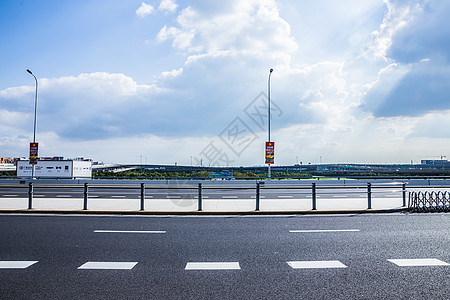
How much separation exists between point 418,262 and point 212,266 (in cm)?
414

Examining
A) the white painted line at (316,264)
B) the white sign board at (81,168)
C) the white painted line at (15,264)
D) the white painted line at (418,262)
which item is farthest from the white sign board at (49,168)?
the white painted line at (418,262)

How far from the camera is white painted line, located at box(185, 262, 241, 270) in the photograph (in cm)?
571

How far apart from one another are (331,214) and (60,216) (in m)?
11.1

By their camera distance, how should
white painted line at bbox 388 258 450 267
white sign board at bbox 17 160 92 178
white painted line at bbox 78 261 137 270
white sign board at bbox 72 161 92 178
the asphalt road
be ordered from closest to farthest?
the asphalt road → white painted line at bbox 78 261 137 270 → white painted line at bbox 388 258 450 267 → white sign board at bbox 17 160 92 178 → white sign board at bbox 72 161 92 178

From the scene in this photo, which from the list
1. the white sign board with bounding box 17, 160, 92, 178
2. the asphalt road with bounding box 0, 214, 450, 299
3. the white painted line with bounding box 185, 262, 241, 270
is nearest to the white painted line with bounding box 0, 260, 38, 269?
the asphalt road with bounding box 0, 214, 450, 299

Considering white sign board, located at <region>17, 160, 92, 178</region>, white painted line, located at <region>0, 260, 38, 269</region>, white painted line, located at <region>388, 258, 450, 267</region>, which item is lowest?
white painted line, located at <region>0, 260, 38, 269</region>

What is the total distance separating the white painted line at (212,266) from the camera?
18.7 feet

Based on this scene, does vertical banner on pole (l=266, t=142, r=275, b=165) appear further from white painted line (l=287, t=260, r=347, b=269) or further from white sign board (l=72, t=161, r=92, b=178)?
white sign board (l=72, t=161, r=92, b=178)

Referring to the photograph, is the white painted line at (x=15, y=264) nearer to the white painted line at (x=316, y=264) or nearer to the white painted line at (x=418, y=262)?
the white painted line at (x=316, y=264)

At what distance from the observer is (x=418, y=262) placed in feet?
19.9

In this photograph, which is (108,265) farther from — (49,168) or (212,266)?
(49,168)

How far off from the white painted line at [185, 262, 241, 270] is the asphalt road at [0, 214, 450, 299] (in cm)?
2

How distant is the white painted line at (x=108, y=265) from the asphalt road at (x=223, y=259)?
19 millimetres

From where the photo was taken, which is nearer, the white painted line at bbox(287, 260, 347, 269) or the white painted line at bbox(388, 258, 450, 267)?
the white painted line at bbox(287, 260, 347, 269)
